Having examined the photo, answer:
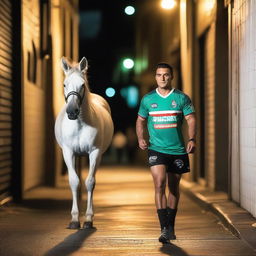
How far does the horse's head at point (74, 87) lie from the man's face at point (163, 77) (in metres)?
1.30

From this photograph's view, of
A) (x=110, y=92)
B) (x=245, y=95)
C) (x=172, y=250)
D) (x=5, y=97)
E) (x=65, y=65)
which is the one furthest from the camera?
(x=110, y=92)

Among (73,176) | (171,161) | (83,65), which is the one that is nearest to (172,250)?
(171,161)

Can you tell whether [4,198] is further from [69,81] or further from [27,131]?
[69,81]

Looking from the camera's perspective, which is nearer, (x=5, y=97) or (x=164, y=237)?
(x=164, y=237)

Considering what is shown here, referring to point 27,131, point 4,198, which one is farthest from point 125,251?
point 27,131

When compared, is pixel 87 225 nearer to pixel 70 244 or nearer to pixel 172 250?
pixel 70 244

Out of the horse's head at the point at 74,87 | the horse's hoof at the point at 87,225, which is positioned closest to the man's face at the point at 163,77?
the horse's head at the point at 74,87

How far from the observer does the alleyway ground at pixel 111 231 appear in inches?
320

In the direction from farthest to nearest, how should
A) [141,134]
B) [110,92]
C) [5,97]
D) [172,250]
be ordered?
[110,92], [5,97], [141,134], [172,250]

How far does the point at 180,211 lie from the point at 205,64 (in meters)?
5.77

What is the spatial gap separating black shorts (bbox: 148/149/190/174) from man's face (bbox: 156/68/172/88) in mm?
814

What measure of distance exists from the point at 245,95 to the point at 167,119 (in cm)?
280

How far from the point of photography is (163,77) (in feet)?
28.6

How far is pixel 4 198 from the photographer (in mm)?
12961
